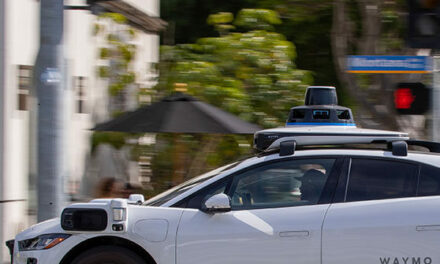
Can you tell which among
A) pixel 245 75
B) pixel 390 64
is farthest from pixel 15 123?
pixel 390 64

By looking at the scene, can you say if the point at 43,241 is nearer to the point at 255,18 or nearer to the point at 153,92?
the point at 153,92

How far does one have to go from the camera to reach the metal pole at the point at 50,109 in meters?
7.33

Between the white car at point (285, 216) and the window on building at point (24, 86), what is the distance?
411 centimetres

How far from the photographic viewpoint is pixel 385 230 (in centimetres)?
549

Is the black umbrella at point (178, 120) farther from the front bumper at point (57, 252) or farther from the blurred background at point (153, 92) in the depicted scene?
the front bumper at point (57, 252)

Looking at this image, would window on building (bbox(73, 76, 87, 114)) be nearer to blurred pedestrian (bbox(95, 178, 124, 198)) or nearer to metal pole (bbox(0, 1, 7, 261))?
blurred pedestrian (bbox(95, 178, 124, 198))

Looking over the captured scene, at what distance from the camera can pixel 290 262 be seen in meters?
5.54

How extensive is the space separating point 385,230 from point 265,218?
0.91 metres

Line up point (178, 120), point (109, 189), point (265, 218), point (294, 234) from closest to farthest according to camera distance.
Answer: point (294, 234) → point (265, 218) → point (178, 120) → point (109, 189)

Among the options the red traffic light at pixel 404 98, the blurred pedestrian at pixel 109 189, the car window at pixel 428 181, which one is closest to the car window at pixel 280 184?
the car window at pixel 428 181

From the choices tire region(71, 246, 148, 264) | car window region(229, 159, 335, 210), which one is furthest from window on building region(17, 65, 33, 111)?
car window region(229, 159, 335, 210)

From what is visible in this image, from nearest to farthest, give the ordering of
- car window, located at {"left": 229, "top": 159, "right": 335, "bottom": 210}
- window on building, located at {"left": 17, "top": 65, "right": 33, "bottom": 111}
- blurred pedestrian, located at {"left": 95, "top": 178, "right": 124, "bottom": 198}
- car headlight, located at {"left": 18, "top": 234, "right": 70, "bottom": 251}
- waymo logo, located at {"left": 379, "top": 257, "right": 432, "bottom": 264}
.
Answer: waymo logo, located at {"left": 379, "top": 257, "right": 432, "bottom": 264}
car window, located at {"left": 229, "top": 159, "right": 335, "bottom": 210}
car headlight, located at {"left": 18, "top": 234, "right": 70, "bottom": 251}
window on building, located at {"left": 17, "top": 65, "right": 33, "bottom": 111}
blurred pedestrian, located at {"left": 95, "top": 178, "right": 124, "bottom": 198}

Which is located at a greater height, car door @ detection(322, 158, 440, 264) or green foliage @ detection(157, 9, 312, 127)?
green foliage @ detection(157, 9, 312, 127)

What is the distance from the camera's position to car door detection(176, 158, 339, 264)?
5559 millimetres
